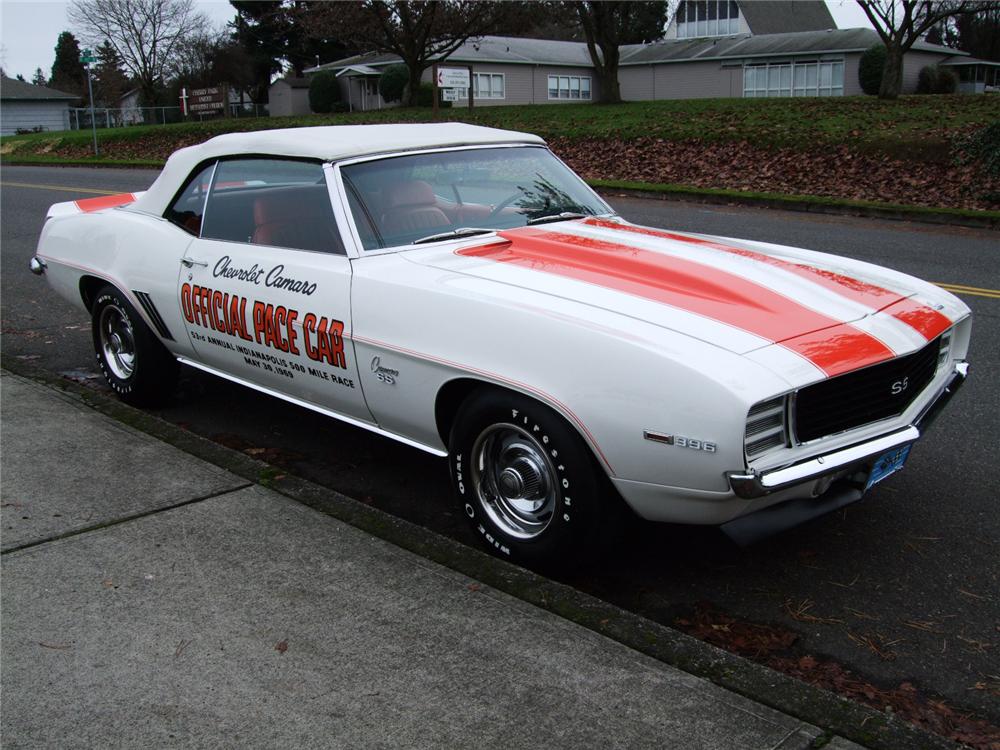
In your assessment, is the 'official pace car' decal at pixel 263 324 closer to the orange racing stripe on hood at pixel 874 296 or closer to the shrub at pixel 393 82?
the orange racing stripe on hood at pixel 874 296

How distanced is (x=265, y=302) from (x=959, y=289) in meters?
6.19

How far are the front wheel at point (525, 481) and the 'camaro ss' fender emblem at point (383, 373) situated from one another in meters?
0.37

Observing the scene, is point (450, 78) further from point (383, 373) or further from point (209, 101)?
point (383, 373)

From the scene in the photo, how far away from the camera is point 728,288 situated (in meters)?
3.82

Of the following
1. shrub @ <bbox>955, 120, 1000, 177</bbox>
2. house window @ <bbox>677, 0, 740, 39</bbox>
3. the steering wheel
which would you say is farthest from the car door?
house window @ <bbox>677, 0, 740, 39</bbox>

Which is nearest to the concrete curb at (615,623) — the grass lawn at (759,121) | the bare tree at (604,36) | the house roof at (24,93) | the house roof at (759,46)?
the grass lawn at (759,121)

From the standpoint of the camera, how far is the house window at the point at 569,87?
191ft

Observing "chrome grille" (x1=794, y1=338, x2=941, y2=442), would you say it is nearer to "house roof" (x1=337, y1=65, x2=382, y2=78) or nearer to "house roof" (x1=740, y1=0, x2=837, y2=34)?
"house roof" (x1=337, y1=65, x2=382, y2=78)

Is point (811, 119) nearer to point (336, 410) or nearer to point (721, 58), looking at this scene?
point (336, 410)

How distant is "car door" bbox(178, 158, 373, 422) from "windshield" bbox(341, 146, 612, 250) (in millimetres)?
192

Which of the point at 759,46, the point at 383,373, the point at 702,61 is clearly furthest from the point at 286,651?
the point at 702,61

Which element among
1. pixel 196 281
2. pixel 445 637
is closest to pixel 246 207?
pixel 196 281

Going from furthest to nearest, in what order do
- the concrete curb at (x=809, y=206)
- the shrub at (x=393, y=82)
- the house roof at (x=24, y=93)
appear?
the house roof at (x=24, y=93)
the shrub at (x=393, y=82)
the concrete curb at (x=809, y=206)

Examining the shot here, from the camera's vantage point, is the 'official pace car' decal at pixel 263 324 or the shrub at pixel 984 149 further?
the shrub at pixel 984 149
